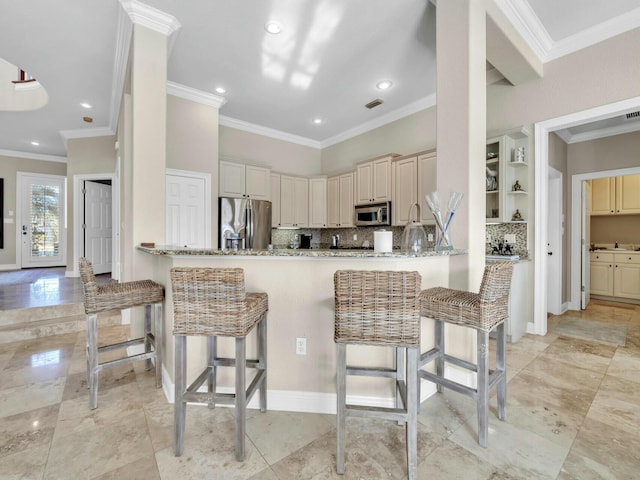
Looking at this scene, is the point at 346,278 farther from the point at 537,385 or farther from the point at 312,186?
the point at 312,186

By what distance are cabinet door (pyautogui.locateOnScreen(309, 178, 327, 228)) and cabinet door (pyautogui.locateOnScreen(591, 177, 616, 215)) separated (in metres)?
4.66

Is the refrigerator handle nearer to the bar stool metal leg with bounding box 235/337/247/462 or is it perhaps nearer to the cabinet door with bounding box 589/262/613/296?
the bar stool metal leg with bounding box 235/337/247/462

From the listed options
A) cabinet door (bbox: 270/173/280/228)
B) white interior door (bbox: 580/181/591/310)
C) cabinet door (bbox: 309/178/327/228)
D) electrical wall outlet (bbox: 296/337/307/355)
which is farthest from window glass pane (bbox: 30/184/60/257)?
white interior door (bbox: 580/181/591/310)

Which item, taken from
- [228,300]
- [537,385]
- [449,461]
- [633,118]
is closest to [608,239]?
[633,118]

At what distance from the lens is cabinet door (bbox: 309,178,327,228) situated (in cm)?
564

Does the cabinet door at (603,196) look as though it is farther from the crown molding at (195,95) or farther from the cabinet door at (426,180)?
the crown molding at (195,95)

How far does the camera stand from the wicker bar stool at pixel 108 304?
6.37 ft

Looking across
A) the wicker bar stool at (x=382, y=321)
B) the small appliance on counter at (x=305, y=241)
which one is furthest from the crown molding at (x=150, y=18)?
the small appliance on counter at (x=305, y=241)

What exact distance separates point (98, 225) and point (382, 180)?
5627mm

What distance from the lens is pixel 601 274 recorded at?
500 cm

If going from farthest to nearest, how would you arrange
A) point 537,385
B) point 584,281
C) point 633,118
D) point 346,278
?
point 584,281 < point 633,118 < point 537,385 < point 346,278

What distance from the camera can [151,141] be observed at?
2557 millimetres

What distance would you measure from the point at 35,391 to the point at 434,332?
2840 mm

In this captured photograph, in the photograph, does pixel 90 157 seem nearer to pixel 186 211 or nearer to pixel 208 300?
pixel 186 211
